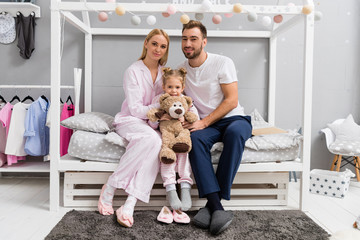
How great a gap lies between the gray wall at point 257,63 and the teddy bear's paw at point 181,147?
3.42 ft

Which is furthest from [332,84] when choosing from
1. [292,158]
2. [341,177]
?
[292,158]

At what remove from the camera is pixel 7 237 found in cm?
139

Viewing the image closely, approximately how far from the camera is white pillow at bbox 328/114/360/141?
7.65 feet

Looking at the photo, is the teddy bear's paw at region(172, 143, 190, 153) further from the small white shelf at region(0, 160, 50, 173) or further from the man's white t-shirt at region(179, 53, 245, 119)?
the small white shelf at region(0, 160, 50, 173)

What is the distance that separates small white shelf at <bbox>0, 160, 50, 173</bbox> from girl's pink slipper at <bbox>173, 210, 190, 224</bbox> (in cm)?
104

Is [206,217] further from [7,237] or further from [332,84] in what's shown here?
[332,84]

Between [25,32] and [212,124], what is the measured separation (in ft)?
5.38

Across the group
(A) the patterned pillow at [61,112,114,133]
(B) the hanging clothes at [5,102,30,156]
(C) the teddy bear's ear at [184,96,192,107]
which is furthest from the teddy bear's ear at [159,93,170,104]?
(B) the hanging clothes at [5,102,30,156]

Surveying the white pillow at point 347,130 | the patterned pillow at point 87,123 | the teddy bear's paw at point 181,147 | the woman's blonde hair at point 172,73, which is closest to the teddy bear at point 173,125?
the teddy bear's paw at point 181,147

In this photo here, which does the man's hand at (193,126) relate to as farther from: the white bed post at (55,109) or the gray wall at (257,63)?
the gray wall at (257,63)

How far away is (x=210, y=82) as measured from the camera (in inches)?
75.6

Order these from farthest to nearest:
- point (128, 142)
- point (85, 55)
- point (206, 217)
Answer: point (85, 55)
point (128, 142)
point (206, 217)

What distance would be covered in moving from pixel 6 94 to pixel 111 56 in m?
0.88

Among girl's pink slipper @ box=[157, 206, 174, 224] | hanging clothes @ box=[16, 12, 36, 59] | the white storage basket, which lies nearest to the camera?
girl's pink slipper @ box=[157, 206, 174, 224]
